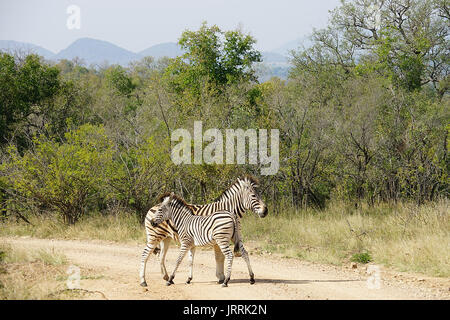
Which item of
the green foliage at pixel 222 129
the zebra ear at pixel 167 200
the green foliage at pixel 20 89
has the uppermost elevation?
the green foliage at pixel 20 89

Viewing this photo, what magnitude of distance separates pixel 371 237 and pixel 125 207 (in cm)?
846

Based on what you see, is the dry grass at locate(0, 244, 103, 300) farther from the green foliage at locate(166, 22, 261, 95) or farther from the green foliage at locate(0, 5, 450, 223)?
the green foliage at locate(166, 22, 261, 95)

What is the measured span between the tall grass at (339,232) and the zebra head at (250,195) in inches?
93.1

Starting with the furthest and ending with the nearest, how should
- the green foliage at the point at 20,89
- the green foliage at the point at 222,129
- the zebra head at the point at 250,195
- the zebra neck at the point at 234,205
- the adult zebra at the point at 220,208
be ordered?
the green foliage at the point at 20,89 → the green foliage at the point at 222,129 → the zebra neck at the point at 234,205 → the zebra head at the point at 250,195 → the adult zebra at the point at 220,208

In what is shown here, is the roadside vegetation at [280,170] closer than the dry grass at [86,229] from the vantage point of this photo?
Yes

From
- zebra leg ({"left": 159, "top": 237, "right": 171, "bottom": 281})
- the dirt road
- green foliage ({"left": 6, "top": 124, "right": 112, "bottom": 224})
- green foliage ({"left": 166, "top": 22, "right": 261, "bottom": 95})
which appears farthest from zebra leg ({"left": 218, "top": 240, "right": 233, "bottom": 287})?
green foliage ({"left": 166, "top": 22, "right": 261, "bottom": 95})

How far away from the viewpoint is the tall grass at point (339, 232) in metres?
11.0

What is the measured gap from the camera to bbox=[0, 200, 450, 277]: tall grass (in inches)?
432

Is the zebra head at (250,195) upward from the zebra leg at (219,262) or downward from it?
upward

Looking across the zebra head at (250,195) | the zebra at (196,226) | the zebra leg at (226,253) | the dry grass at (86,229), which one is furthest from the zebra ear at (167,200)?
the dry grass at (86,229)

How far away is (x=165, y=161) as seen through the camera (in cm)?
1620

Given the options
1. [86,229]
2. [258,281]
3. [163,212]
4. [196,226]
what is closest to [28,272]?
[163,212]

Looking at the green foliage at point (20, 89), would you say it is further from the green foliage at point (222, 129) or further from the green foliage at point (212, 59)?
the green foliage at point (212, 59)
